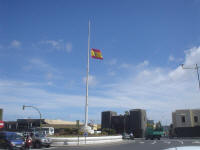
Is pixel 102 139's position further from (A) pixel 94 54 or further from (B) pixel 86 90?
(A) pixel 94 54

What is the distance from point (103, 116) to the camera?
8425 cm

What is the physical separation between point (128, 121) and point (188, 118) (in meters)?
20.4

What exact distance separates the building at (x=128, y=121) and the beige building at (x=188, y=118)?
11.8m

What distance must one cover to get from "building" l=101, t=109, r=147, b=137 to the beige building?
38.6ft

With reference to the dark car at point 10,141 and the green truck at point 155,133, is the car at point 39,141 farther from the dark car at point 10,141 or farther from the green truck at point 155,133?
the green truck at point 155,133

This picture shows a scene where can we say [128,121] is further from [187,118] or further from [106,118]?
[187,118]

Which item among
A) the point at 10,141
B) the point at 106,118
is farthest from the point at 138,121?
the point at 10,141

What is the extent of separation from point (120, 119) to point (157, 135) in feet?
120

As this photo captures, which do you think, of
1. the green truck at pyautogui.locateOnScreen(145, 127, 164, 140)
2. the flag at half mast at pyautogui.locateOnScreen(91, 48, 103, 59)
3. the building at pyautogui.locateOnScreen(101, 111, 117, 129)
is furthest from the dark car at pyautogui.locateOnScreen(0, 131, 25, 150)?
the building at pyautogui.locateOnScreen(101, 111, 117, 129)

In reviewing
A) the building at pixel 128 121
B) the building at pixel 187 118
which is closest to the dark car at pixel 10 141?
the building at pixel 187 118

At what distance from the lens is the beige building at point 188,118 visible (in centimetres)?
6894

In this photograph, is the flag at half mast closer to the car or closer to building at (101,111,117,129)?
the car

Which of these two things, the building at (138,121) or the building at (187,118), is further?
the building at (138,121)

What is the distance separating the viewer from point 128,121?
7994 centimetres
